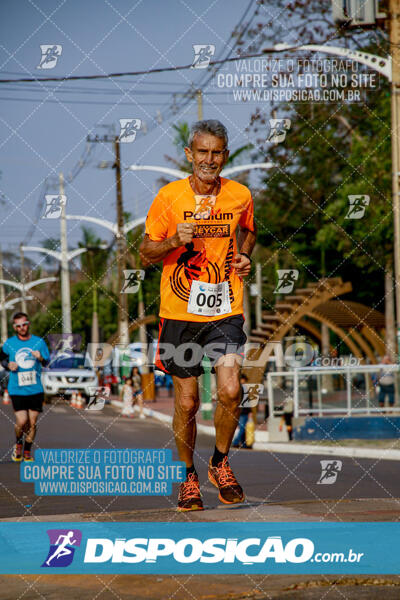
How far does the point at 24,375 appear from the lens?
12.1 metres

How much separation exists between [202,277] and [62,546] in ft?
5.55

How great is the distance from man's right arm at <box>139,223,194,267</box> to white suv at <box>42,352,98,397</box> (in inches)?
1220

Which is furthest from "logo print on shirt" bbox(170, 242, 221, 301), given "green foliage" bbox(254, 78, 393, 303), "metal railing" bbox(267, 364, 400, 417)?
"green foliage" bbox(254, 78, 393, 303)

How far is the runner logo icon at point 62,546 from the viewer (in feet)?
16.0

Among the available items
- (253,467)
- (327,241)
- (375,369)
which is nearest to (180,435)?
(253,467)

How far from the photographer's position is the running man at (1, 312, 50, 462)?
38.8ft

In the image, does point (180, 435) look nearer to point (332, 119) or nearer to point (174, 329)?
point (174, 329)

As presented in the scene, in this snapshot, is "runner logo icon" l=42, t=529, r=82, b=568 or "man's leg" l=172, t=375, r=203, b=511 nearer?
"runner logo icon" l=42, t=529, r=82, b=568

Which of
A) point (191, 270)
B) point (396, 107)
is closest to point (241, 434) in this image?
point (396, 107)

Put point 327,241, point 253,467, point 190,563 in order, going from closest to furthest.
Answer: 1. point 190,563
2. point 253,467
3. point 327,241

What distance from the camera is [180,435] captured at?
19.8 feet

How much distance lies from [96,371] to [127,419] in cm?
1018

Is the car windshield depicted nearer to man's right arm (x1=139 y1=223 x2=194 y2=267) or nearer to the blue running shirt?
the blue running shirt

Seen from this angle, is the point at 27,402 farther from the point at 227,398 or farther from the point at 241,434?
the point at 241,434
